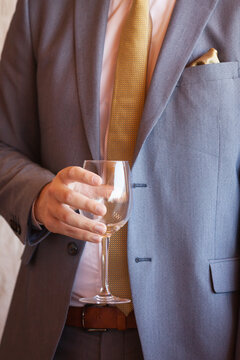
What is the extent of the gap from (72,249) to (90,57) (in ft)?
1.76

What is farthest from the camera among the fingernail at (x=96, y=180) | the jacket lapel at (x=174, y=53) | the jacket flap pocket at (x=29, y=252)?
the jacket flap pocket at (x=29, y=252)

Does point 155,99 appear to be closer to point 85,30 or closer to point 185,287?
point 85,30

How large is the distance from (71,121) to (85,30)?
28 centimetres

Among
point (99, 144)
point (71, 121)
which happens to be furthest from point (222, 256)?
point (71, 121)

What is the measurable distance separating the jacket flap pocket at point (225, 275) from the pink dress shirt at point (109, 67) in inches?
11.9

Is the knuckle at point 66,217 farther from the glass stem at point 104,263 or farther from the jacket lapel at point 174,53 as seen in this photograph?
the jacket lapel at point 174,53

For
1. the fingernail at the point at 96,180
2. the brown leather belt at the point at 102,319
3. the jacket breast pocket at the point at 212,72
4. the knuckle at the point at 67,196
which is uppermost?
the jacket breast pocket at the point at 212,72

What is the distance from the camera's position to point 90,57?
128cm

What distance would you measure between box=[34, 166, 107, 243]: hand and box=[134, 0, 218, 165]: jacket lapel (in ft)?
0.83

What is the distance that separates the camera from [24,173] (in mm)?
1278

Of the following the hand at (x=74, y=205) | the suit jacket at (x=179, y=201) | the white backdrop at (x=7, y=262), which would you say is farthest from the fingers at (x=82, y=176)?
the white backdrop at (x=7, y=262)

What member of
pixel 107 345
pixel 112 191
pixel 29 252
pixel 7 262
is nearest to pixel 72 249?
pixel 29 252

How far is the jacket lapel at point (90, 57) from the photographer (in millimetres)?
1228

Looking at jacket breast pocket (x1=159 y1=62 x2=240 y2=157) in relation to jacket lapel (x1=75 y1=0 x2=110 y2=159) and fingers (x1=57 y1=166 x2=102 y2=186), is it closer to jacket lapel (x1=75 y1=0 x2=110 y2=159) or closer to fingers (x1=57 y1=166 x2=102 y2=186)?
jacket lapel (x1=75 y1=0 x2=110 y2=159)
